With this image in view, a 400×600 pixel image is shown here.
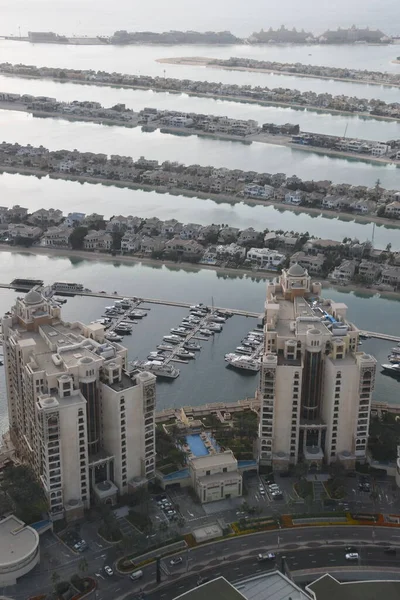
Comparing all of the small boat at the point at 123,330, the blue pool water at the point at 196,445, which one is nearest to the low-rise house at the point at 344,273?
the small boat at the point at 123,330

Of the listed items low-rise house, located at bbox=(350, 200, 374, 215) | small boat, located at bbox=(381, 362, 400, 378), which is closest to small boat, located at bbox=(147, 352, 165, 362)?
small boat, located at bbox=(381, 362, 400, 378)

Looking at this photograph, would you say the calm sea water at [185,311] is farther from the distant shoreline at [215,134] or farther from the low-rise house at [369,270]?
the distant shoreline at [215,134]

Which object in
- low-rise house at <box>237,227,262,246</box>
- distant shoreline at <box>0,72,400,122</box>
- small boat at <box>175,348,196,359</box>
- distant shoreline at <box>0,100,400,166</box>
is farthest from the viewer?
distant shoreline at <box>0,72,400,122</box>

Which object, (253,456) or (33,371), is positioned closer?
(33,371)

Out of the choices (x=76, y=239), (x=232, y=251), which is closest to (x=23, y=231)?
(x=76, y=239)

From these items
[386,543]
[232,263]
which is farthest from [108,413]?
[232,263]

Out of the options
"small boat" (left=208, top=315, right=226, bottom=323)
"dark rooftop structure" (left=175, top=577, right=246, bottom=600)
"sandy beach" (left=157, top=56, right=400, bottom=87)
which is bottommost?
"dark rooftop structure" (left=175, top=577, right=246, bottom=600)

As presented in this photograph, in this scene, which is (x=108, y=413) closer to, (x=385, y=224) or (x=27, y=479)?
(x=27, y=479)

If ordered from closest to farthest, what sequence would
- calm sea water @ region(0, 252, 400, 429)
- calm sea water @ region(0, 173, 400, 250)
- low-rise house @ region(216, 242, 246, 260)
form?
calm sea water @ region(0, 252, 400, 429)
low-rise house @ region(216, 242, 246, 260)
calm sea water @ region(0, 173, 400, 250)

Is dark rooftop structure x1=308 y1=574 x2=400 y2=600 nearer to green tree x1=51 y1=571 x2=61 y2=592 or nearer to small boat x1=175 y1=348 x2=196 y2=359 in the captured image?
green tree x1=51 y1=571 x2=61 y2=592
